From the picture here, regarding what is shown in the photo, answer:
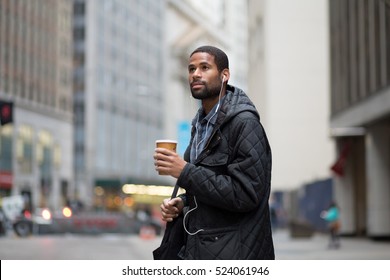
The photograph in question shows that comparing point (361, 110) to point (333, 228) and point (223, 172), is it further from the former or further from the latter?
point (223, 172)

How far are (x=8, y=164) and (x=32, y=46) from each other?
14115 millimetres

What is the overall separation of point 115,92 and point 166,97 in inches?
865

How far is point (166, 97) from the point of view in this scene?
461 feet

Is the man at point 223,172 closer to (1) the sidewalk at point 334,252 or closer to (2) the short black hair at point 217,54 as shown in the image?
(2) the short black hair at point 217,54

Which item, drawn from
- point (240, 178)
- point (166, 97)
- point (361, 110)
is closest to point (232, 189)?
point (240, 178)

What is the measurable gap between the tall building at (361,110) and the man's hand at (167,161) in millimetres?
24294

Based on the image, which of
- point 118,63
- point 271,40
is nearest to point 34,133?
point 271,40

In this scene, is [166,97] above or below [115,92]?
above

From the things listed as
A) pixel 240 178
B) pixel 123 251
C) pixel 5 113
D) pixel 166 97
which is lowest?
pixel 123 251

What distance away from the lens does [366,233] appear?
126 ft

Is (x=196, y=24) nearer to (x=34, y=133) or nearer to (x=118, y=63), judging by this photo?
(x=118, y=63)

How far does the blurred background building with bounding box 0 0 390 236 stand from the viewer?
34.3 metres

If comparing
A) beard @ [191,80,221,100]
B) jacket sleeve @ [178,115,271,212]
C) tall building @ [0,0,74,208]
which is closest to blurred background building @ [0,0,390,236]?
tall building @ [0,0,74,208]
